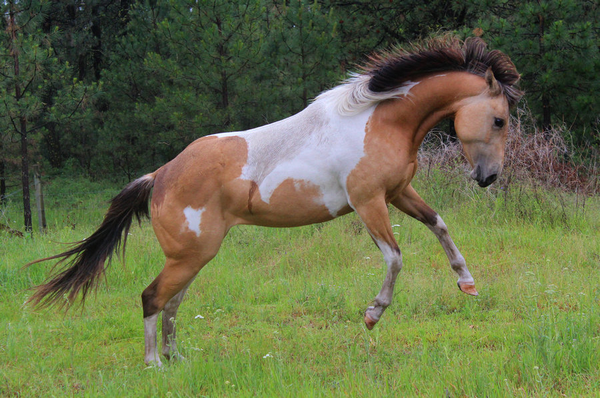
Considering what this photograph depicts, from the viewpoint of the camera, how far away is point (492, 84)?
140 inches

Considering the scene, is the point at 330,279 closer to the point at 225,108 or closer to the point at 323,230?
the point at 323,230

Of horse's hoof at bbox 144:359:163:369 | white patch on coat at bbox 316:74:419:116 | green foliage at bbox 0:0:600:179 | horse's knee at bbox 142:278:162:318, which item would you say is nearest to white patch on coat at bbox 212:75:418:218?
white patch on coat at bbox 316:74:419:116

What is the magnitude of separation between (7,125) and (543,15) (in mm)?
11574

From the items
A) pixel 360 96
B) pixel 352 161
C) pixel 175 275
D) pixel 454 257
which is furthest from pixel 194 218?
pixel 454 257

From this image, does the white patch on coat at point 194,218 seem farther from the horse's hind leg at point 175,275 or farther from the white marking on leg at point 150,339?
the white marking on leg at point 150,339

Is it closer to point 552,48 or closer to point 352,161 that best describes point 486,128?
point 352,161

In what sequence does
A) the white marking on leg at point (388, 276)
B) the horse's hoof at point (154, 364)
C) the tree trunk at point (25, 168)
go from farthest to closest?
1. the tree trunk at point (25, 168)
2. the horse's hoof at point (154, 364)
3. the white marking on leg at point (388, 276)

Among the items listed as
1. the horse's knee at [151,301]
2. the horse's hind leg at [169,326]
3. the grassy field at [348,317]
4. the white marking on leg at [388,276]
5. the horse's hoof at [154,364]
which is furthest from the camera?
the horse's hind leg at [169,326]

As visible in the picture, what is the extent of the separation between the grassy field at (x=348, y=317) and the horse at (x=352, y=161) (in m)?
0.50

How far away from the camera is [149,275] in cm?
648

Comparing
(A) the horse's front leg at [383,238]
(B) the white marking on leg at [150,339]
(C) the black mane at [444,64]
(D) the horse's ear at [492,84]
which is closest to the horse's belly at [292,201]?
(A) the horse's front leg at [383,238]

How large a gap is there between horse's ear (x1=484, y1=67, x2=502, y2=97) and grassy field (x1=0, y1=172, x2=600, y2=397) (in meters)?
1.42

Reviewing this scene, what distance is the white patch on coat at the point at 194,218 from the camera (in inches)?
157

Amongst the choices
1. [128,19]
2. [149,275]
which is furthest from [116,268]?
[128,19]
